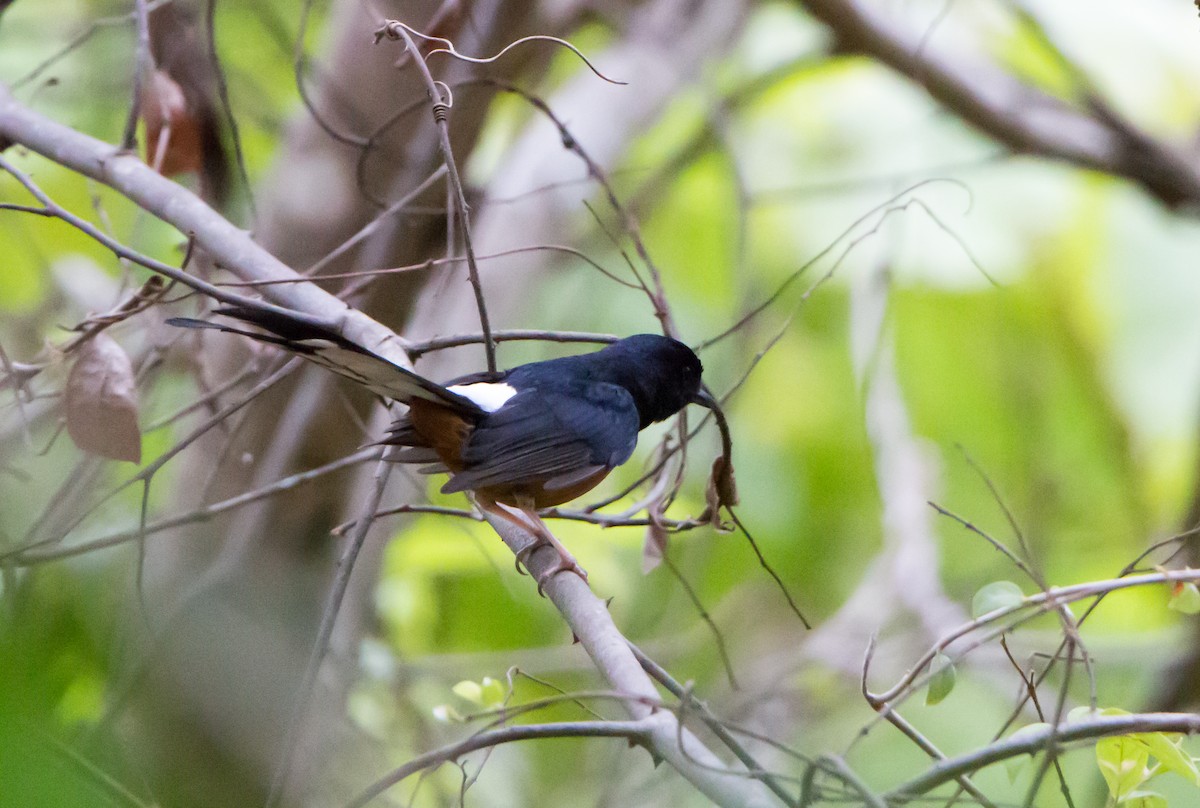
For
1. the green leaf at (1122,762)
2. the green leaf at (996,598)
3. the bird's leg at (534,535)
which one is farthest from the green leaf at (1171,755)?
the bird's leg at (534,535)

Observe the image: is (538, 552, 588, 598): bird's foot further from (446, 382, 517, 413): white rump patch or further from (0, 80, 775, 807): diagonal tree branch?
(446, 382, 517, 413): white rump patch

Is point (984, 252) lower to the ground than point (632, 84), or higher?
lower

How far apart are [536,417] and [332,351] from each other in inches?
30.9

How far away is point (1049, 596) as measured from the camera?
1.35 metres

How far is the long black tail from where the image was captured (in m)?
1.62

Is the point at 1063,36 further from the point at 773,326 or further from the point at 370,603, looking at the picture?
the point at 370,603

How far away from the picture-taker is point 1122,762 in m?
1.51

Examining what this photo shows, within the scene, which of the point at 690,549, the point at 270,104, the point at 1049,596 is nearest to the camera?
the point at 1049,596

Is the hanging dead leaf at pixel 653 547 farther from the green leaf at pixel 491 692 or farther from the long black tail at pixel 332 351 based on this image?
the long black tail at pixel 332 351

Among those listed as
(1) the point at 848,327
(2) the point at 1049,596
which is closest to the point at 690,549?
(1) the point at 848,327

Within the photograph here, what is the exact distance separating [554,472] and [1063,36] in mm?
4043

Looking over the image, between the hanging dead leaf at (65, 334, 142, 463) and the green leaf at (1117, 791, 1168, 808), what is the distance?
1.59 meters

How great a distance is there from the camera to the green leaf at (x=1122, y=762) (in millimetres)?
1492

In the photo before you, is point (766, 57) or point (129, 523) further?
point (766, 57)
